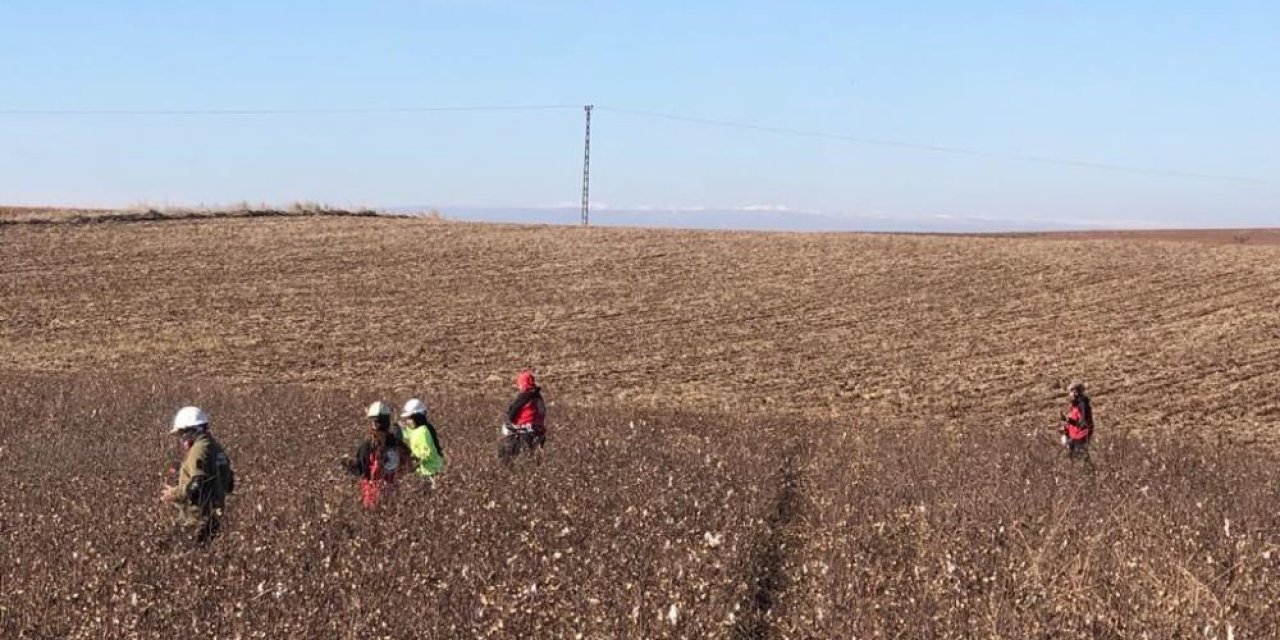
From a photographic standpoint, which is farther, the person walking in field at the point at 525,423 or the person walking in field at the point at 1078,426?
the person walking in field at the point at 1078,426

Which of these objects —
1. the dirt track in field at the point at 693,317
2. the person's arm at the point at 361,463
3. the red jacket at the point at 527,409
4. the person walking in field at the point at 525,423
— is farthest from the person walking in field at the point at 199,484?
the dirt track in field at the point at 693,317

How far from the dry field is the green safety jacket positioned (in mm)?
242

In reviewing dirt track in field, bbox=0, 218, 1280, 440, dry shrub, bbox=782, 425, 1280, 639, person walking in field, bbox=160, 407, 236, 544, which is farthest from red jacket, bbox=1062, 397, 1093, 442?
person walking in field, bbox=160, 407, 236, 544

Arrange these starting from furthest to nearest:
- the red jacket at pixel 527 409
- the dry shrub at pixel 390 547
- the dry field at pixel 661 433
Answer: the red jacket at pixel 527 409, the dry field at pixel 661 433, the dry shrub at pixel 390 547

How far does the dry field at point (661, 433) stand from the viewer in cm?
594

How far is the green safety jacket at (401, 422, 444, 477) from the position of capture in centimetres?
909

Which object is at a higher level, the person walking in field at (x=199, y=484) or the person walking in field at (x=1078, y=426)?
the person walking in field at (x=199, y=484)

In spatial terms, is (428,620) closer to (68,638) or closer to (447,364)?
(68,638)

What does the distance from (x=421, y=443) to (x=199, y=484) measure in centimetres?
200

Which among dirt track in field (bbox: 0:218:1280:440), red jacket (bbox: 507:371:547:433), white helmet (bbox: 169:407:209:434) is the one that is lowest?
dirt track in field (bbox: 0:218:1280:440)

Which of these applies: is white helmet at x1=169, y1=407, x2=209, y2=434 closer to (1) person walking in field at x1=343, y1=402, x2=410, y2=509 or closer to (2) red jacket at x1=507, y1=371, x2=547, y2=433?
(1) person walking in field at x1=343, y1=402, x2=410, y2=509

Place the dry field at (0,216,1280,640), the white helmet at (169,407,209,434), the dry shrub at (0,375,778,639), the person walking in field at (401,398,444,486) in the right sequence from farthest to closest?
the person walking in field at (401,398,444,486), the white helmet at (169,407,209,434), the dry field at (0,216,1280,640), the dry shrub at (0,375,778,639)

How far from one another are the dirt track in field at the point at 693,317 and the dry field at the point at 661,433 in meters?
0.13

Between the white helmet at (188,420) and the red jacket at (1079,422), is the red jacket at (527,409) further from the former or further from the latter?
the red jacket at (1079,422)
